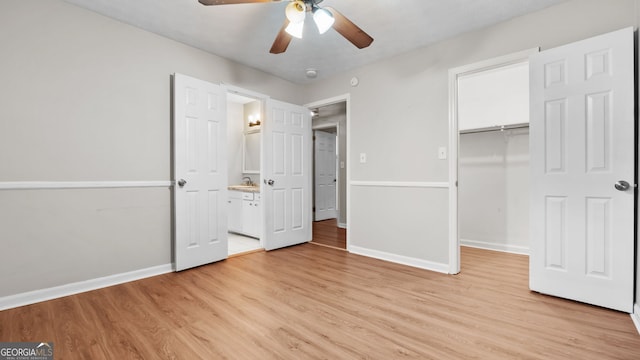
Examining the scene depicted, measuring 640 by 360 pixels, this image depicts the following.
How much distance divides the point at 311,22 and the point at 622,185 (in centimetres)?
278

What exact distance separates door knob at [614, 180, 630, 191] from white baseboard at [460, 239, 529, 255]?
5.67 feet

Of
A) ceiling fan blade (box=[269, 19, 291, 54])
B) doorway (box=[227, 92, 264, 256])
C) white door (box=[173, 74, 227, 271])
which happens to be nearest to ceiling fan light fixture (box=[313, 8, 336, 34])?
ceiling fan blade (box=[269, 19, 291, 54])

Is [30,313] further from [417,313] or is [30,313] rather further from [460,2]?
[460,2]

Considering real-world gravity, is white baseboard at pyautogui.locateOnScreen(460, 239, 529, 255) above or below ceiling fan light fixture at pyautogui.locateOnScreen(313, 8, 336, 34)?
below

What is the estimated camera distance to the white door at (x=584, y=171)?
6.73 feet

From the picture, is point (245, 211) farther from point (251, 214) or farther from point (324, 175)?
point (324, 175)

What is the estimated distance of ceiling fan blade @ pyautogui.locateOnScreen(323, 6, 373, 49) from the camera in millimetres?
2102

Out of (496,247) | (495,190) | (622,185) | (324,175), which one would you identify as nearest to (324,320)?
(622,185)

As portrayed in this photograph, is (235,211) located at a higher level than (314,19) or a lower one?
lower

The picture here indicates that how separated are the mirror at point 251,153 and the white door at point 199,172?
85.7 inches

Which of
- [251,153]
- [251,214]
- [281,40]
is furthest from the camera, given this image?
[251,153]

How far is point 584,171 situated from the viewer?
2.20 metres

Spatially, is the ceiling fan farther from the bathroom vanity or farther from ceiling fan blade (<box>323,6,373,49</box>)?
the bathroom vanity

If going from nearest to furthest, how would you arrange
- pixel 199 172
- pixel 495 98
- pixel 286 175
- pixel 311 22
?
pixel 311 22
pixel 199 172
pixel 495 98
pixel 286 175
